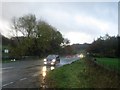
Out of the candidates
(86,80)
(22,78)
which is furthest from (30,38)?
(86,80)

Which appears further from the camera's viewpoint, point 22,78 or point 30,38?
point 30,38

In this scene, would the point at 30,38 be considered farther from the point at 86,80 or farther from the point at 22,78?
the point at 86,80

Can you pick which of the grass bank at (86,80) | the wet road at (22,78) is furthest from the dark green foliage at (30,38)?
the grass bank at (86,80)

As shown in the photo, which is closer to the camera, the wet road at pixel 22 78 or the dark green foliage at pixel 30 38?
the wet road at pixel 22 78

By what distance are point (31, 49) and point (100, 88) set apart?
286 ft

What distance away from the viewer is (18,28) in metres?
93.4

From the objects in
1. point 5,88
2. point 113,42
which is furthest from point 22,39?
point 5,88

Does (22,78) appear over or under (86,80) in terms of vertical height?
under

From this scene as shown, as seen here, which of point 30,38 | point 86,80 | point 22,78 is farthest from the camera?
point 30,38

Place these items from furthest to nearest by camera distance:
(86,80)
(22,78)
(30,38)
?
1. (30,38)
2. (22,78)
3. (86,80)

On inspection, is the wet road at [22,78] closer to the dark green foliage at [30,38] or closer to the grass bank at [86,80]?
the grass bank at [86,80]

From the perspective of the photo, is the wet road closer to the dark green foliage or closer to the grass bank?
the grass bank

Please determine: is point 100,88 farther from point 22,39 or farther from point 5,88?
point 22,39

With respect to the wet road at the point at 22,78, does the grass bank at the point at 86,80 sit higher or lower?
higher
